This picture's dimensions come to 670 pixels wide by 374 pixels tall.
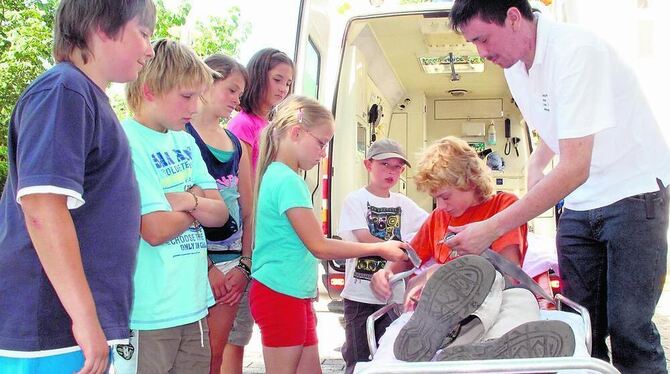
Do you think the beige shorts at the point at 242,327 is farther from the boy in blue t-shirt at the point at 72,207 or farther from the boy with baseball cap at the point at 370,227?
the boy in blue t-shirt at the point at 72,207

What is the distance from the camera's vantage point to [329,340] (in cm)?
458

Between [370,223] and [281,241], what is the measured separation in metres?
1.02

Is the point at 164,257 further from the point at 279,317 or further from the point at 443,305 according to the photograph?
the point at 443,305

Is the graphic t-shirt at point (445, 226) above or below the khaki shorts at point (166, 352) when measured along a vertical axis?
above

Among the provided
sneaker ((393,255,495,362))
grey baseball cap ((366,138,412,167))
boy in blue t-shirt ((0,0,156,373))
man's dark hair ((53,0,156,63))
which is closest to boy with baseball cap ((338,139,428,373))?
grey baseball cap ((366,138,412,167))

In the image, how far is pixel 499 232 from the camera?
1988mm

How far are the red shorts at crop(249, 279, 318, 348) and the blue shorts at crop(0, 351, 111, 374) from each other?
925mm

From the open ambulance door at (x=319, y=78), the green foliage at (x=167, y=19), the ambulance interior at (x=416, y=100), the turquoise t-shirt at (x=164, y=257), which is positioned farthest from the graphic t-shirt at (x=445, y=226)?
the green foliage at (x=167, y=19)

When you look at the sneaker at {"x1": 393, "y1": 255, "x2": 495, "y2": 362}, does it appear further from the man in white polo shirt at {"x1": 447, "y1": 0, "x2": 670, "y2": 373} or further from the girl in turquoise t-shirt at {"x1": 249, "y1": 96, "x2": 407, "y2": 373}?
the girl in turquoise t-shirt at {"x1": 249, "y1": 96, "x2": 407, "y2": 373}

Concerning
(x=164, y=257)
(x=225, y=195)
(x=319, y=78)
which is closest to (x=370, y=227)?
(x=225, y=195)

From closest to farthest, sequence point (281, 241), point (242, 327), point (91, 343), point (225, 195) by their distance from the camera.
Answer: point (91, 343)
point (281, 241)
point (225, 195)
point (242, 327)

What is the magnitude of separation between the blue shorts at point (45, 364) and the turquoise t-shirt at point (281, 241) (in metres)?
0.97

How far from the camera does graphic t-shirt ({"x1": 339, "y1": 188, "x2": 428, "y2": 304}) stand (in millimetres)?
3162

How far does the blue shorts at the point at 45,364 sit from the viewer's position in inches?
50.8
